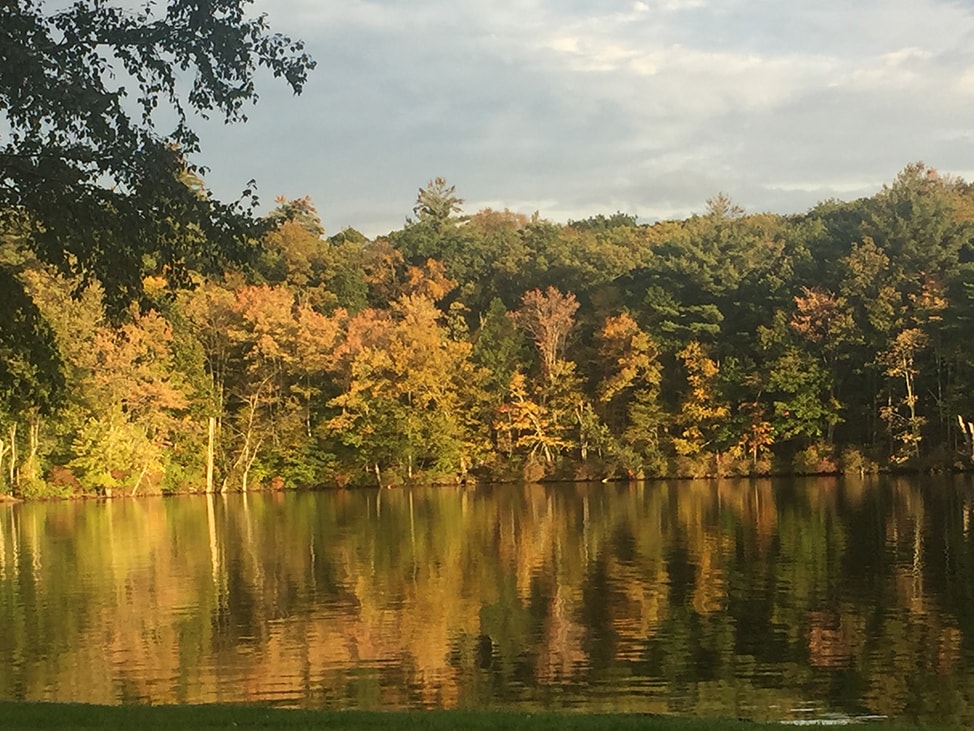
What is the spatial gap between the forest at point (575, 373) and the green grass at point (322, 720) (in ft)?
134

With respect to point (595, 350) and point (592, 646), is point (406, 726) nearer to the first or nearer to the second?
point (592, 646)

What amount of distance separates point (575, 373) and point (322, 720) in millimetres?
49259

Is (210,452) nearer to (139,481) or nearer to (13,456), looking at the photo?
(139,481)

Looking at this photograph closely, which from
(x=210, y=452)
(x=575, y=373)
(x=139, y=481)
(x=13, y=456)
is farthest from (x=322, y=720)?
(x=575, y=373)

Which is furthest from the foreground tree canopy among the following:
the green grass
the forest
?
the forest

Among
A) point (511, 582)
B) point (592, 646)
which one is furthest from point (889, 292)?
point (592, 646)

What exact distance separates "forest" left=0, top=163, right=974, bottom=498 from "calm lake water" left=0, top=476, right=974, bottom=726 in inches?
672

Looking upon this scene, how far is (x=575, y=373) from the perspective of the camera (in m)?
59.1

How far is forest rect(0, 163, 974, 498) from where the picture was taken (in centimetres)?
5169

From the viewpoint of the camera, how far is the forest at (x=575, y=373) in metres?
51.7

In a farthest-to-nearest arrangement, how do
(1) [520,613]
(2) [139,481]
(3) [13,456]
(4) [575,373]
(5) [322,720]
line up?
(4) [575,373], (2) [139,481], (3) [13,456], (1) [520,613], (5) [322,720]

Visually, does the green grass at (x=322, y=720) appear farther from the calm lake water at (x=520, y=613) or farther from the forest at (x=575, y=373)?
the forest at (x=575, y=373)

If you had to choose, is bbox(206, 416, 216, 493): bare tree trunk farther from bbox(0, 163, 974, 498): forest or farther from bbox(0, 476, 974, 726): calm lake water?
bbox(0, 476, 974, 726): calm lake water

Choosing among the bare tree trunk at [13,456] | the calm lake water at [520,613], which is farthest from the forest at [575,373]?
the calm lake water at [520,613]
